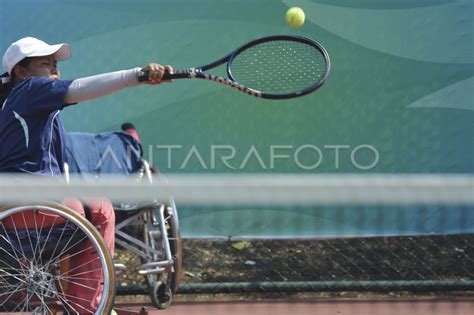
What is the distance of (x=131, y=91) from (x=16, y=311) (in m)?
1.96

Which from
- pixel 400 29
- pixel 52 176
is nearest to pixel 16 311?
pixel 52 176

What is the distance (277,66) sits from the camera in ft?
13.0

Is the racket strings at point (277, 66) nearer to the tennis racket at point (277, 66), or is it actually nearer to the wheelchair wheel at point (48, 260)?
the tennis racket at point (277, 66)

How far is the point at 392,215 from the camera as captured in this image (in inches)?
190

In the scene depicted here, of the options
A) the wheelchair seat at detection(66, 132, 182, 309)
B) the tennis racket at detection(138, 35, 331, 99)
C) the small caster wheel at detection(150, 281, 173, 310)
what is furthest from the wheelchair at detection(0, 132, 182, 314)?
the small caster wheel at detection(150, 281, 173, 310)

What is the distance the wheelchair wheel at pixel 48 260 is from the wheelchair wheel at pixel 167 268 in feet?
3.31

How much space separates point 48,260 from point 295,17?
7.06ft

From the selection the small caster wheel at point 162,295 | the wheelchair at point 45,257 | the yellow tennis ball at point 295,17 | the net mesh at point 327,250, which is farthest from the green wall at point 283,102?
the wheelchair at point 45,257

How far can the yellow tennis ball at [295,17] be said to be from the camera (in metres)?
4.83

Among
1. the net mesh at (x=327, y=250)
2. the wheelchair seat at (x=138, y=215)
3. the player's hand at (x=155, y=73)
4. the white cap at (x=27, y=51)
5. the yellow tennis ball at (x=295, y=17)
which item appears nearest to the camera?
the player's hand at (x=155, y=73)

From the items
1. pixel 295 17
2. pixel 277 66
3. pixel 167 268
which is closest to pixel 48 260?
pixel 167 268

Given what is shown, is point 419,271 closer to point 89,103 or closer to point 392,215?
point 392,215

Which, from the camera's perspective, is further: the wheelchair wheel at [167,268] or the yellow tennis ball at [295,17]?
the yellow tennis ball at [295,17]

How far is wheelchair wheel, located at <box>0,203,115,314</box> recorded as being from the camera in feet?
10.1
